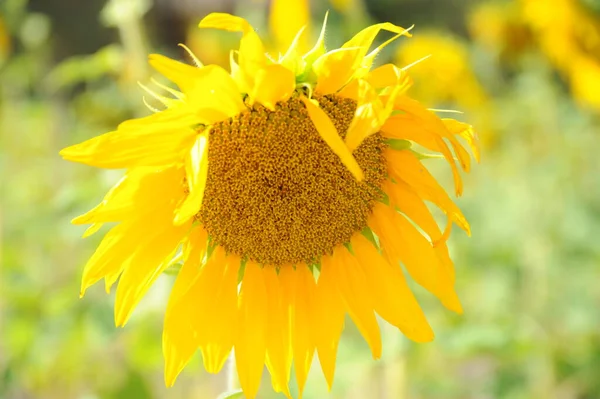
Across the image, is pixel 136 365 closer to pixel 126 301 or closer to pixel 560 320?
pixel 126 301

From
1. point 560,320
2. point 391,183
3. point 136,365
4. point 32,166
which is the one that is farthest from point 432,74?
point 391,183

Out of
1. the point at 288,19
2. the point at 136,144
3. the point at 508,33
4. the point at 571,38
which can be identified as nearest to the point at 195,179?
the point at 136,144

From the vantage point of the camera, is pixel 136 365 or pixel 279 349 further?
pixel 136 365

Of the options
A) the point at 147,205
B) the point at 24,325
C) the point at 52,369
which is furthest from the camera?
the point at 52,369

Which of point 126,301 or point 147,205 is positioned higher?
point 147,205

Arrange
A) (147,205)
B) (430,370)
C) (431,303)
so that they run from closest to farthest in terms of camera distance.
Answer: (147,205) < (431,303) < (430,370)

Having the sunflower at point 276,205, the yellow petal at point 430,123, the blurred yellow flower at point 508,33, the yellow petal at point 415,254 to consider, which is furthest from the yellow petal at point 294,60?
the blurred yellow flower at point 508,33

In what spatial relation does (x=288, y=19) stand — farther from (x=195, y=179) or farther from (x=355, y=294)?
(x=195, y=179)

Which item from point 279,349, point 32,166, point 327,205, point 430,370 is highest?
point 327,205
